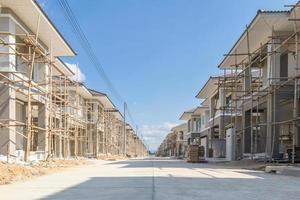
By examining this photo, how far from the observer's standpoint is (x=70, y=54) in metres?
32.4

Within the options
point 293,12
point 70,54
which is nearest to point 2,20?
point 70,54

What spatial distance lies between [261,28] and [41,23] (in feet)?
38.9

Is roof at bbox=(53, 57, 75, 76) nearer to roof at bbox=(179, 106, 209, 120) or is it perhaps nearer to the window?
the window

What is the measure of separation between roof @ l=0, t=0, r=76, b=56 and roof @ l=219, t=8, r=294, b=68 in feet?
35.1

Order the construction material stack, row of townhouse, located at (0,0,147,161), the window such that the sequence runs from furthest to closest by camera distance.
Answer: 1. the construction material stack
2. the window
3. row of townhouse, located at (0,0,147,161)

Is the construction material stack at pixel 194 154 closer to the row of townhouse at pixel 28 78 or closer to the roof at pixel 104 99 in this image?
the row of townhouse at pixel 28 78

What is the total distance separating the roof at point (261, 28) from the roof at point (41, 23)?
35.1 ft

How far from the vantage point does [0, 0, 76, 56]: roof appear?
869 inches

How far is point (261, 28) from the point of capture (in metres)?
26.1

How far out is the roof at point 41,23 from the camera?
72.4 feet

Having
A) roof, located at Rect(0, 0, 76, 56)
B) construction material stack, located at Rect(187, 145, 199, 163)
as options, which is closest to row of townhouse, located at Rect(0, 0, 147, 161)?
roof, located at Rect(0, 0, 76, 56)

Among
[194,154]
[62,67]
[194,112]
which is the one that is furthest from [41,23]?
[194,112]

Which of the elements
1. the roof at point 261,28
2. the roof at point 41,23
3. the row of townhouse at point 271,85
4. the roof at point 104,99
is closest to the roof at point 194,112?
the roof at point 104,99

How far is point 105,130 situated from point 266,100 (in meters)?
37.4
